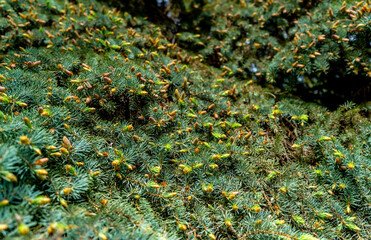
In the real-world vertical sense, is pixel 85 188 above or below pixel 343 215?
below

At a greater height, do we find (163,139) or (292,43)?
(292,43)

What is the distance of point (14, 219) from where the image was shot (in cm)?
69

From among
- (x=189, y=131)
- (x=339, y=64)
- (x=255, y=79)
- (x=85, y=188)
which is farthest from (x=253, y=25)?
(x=85, y=188)

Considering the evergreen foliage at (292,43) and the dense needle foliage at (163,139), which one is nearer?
the dense needle foliage at (163,139)

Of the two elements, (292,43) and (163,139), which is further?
(292,43)

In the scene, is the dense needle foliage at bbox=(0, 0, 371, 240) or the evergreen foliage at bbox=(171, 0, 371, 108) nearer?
the dense needle foliage at bbox=(0, 0, 371, 240)

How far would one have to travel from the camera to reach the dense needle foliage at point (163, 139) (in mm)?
900

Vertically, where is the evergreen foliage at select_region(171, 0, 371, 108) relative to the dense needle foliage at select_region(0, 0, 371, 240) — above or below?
above

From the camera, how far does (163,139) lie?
4.42ft

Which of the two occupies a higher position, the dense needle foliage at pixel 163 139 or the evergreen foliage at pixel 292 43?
the evergreen foliage at pixel 292 43

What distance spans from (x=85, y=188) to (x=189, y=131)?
0.74m

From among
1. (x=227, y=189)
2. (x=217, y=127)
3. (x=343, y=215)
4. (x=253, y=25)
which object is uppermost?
(x=253, y=25)

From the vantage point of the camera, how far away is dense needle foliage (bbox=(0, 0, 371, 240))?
2.95ft

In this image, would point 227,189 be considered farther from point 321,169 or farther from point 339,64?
point 339,64
